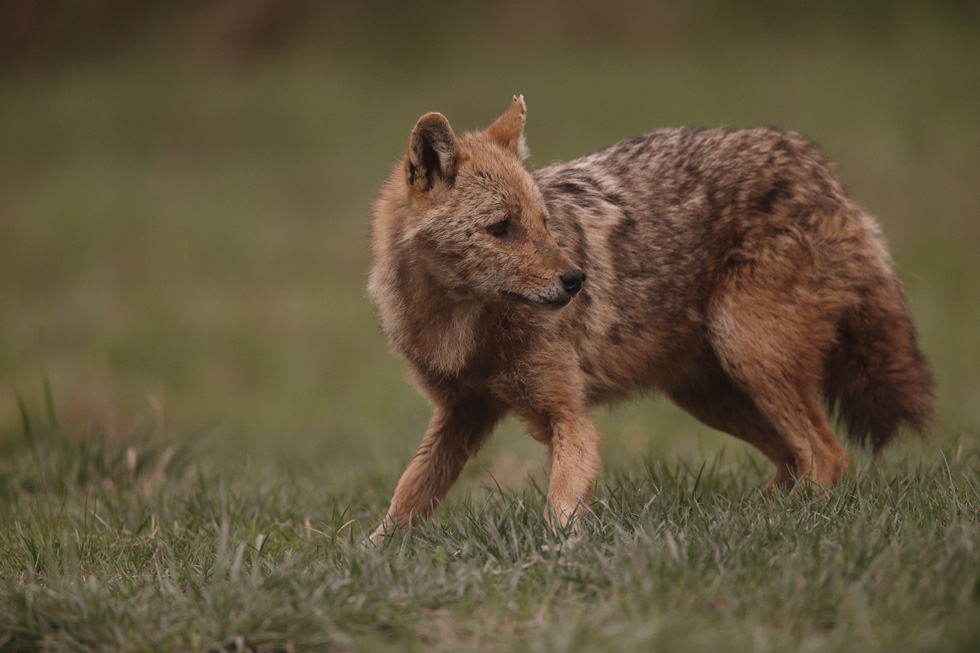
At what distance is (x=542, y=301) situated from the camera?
4492 millimetres

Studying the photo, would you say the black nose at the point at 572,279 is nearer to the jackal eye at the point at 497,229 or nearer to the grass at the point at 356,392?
the jackal eye at the point at 497,229

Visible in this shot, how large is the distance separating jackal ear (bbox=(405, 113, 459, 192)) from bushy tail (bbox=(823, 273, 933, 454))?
2600mm

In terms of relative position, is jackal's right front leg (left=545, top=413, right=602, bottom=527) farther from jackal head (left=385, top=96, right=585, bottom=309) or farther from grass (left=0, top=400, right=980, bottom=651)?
jackal head (left=385, top=96, right=585, bottom=309)

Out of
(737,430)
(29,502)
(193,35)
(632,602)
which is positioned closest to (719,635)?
(632,602)

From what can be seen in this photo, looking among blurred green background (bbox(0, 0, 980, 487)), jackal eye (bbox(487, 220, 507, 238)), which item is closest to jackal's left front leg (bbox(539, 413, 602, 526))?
jackal eye (bbox(487, 220, 507, 238))

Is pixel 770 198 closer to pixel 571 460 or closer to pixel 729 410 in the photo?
pixel 729 410

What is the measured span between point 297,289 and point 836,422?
1039 cm

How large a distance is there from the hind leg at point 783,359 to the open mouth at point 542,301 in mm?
1262

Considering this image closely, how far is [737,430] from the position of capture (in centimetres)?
588

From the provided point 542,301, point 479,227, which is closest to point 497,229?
point 479,227

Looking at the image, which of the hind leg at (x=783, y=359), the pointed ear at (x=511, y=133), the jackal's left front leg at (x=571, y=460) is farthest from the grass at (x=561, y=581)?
the pointed ear at (x=511, y=133)

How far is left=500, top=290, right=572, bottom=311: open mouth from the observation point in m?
4.50

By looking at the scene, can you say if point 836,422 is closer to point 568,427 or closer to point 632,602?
point 568,427

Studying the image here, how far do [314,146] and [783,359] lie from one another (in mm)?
14000
